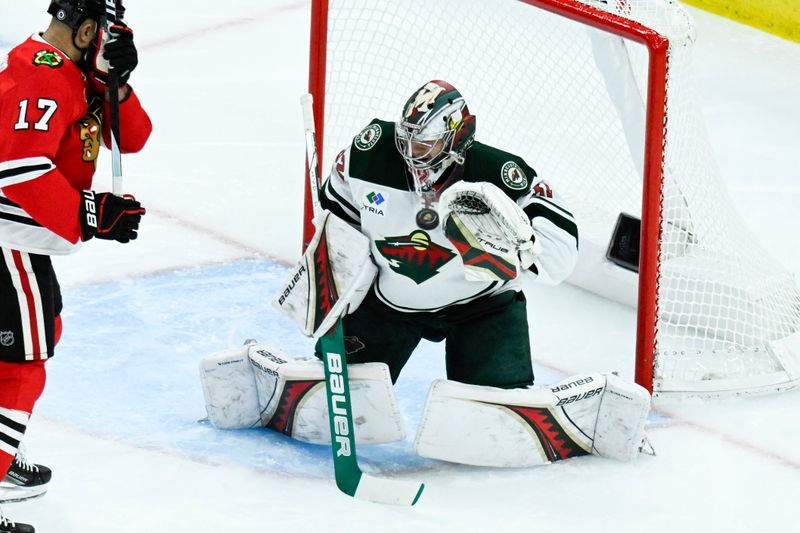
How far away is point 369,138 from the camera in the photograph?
10.1 feet

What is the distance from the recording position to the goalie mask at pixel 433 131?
2.88 meters

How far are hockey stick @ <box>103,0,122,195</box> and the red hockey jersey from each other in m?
0.04

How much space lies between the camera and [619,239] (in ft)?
13.4

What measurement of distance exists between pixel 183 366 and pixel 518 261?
1149 mm

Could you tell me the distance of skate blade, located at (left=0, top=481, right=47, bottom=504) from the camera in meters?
2.89

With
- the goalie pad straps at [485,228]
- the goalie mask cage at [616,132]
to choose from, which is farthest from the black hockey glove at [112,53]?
the goalie mask cage at [616,132]

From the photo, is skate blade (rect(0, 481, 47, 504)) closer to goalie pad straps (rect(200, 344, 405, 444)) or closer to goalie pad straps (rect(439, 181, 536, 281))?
goalie pad straps (rect(200, 344, 405, 444))

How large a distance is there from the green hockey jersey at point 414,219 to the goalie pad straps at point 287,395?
219 millimetres

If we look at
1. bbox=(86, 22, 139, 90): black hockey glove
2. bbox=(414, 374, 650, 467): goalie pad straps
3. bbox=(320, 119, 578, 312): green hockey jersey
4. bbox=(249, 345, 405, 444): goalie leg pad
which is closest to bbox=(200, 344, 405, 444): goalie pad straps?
bbox=(249, 345, 405, 444): goalie leg pad

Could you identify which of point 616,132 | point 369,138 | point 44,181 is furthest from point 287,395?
point 616,132

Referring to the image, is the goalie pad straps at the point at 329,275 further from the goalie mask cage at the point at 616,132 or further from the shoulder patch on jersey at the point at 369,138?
the goalie mask cage at the point at 616,132

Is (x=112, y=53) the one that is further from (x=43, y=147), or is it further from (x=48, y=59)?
(x=43, y=147)

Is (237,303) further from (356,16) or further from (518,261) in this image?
(518,261)

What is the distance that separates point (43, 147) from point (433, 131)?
818 mm
